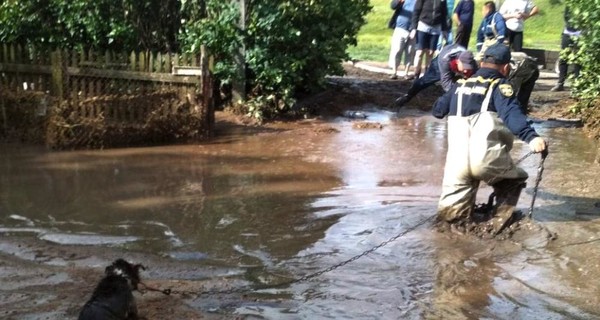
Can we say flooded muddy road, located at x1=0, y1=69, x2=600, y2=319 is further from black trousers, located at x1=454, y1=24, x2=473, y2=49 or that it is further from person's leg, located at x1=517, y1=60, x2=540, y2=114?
black trousers, located at x1=454, y1=24, x2=473, y2=49

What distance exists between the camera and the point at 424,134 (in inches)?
428

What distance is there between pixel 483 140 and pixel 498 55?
76cm

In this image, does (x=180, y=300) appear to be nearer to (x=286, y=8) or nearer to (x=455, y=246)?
(x=455, y=246)

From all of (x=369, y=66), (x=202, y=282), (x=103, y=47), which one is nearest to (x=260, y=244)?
(x=202, y=282)

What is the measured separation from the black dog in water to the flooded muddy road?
16.7 inches

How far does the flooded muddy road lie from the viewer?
16.5ft

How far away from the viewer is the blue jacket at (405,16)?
49.2ft

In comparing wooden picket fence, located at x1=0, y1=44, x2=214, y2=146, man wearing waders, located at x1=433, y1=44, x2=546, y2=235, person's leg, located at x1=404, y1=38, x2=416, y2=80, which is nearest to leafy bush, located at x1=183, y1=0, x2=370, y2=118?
wooden picket fence, located at x1=0, y1=44, x2=214, y2=146

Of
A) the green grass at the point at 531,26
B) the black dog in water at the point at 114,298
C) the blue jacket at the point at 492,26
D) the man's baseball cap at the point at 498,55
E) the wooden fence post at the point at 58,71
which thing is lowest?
the black dog in water at the point at 114,298

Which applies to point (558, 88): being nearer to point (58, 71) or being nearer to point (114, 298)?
point (58, 71)

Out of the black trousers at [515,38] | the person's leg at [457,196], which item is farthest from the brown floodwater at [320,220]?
the black trousers at [515,38]

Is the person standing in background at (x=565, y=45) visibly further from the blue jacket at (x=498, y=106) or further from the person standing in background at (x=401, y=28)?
the blue jacket at (x=498, y=106)

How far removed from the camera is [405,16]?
49.2 feet

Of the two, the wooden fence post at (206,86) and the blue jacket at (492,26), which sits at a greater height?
the blue jacket at (492,26)
